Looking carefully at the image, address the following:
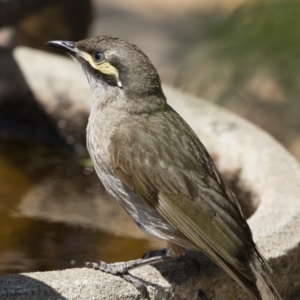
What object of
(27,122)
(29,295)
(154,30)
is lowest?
(29,295)

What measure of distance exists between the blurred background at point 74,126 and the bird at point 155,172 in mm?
342

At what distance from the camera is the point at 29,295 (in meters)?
3.24

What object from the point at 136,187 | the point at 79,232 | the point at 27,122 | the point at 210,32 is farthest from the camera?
the point at 27,122

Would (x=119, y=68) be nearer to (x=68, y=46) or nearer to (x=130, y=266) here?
(x=68, y=46)

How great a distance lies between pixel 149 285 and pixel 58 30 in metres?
5.00

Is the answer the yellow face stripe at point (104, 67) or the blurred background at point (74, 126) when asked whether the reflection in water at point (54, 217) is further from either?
the yellow face stripe at point (104, 67)

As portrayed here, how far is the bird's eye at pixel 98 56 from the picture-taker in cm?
438

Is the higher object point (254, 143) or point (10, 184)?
point (10, 184)

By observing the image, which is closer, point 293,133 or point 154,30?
point 293,133

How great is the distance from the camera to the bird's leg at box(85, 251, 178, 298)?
359cm

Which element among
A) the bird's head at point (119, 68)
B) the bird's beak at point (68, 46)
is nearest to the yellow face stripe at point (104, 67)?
the bird's head at point (119, 68)

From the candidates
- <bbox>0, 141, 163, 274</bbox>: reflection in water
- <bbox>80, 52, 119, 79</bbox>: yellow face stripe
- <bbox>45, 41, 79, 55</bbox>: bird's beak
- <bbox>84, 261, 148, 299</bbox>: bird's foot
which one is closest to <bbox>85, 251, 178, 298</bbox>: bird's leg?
<bbox>84, 261, 148, 299</bbox>: bird's foot

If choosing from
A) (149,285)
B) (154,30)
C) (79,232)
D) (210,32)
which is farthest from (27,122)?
(154,30)

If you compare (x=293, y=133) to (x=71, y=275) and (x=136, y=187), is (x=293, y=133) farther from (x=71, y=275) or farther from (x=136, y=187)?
(x=71, y=275)
